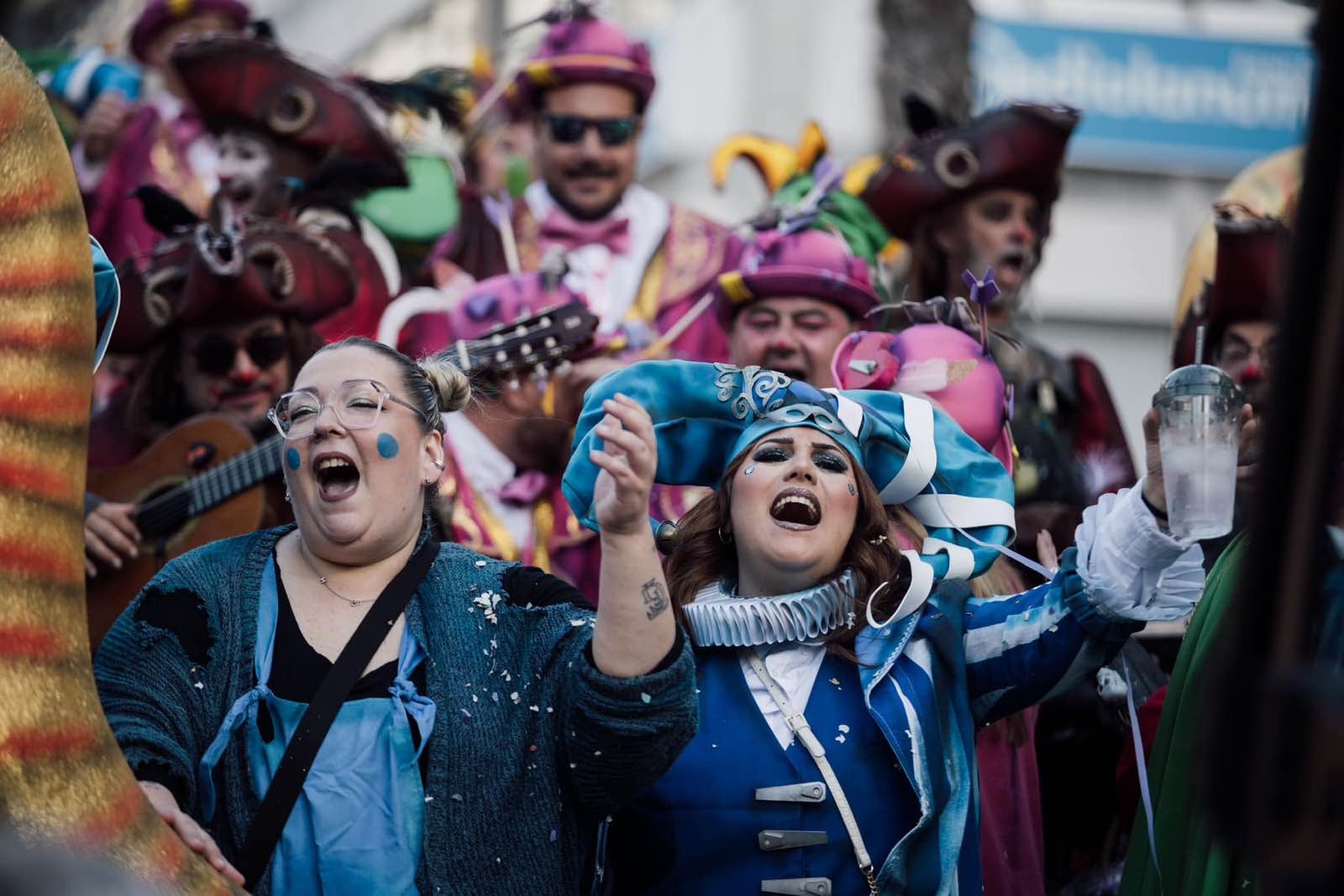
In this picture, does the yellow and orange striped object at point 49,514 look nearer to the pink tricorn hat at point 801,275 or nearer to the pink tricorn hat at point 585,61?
the pink tricorn hat at point 801,275

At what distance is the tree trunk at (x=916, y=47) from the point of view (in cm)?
1141

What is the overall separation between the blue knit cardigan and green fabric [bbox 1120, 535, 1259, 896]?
3.10 ft

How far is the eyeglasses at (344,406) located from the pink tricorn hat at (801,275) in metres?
2.15

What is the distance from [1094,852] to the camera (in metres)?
4.63

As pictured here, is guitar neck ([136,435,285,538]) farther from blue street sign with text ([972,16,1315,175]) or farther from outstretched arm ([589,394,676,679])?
blue street sign with text ([972,16,1315,175])

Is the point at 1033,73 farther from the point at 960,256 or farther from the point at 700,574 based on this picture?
the point at 700,574

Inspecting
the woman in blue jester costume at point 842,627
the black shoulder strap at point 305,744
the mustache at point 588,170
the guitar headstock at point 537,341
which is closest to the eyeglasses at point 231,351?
the guitar headstock at point 537,341

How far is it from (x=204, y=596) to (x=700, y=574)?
928mm

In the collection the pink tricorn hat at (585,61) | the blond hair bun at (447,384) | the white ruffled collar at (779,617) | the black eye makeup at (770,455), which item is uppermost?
the pink tricorn hat at (585,61)

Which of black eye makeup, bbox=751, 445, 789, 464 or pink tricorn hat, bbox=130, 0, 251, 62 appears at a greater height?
pink tricorn hat, bbox=130, 0, 251, 62

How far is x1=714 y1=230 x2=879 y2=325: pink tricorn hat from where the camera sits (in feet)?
17.6

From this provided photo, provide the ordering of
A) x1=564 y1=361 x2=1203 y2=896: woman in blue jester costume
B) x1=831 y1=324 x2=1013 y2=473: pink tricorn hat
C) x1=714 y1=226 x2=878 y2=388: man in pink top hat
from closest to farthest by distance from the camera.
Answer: x1=564 y1=361 x2=1203 y2=896: woman in blue jester costume, x1=831 y1=324 x2=1013 y2=473: pink tricorn hat, x1=714 y1=226 x2=878 y2=388: man in pink top hat

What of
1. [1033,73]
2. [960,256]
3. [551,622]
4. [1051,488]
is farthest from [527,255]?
[1033,73]

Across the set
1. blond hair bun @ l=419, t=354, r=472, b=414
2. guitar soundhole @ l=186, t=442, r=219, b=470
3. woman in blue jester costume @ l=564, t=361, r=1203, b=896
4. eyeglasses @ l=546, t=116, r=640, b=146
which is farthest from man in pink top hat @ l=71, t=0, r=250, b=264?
woman in blue jester costume @ l=564, t=361, r=1203, b=896
